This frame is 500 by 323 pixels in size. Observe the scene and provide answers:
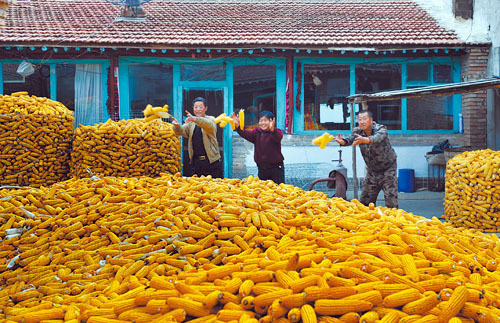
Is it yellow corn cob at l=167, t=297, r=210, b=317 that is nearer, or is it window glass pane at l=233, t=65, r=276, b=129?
yellow corn cob at l=167, t=297, r=210, b=317

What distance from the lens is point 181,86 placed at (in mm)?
13688

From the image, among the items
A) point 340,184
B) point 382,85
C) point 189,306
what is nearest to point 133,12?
point 382,85

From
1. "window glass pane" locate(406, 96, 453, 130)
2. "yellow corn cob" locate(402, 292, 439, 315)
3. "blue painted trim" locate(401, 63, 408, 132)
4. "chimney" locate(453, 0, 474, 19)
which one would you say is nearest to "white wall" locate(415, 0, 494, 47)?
"chimney" locate(453, 0, 474, 19)

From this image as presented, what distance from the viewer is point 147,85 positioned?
542 inches

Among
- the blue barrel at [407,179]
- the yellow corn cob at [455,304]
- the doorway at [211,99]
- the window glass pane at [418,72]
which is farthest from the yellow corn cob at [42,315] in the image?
the window glass pane at [418,72]

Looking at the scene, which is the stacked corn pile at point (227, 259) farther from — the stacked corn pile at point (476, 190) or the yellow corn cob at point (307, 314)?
the stacked corn pile at point (476, 190)

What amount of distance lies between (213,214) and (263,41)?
9509mm

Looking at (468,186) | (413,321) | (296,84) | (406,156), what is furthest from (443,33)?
(413,321)

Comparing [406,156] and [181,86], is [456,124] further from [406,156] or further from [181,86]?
[181,86]

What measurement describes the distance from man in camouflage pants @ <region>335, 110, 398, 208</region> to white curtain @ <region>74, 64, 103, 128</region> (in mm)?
9007

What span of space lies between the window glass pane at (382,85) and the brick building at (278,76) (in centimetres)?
3

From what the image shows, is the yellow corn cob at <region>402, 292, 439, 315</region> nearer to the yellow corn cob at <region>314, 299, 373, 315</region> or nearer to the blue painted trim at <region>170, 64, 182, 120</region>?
the yellow corn cob at <region>314, 299, 373, 315</region>

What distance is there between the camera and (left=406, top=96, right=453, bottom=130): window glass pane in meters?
14.2

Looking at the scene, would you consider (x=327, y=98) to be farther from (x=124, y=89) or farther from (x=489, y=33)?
(x=124, y=89)
